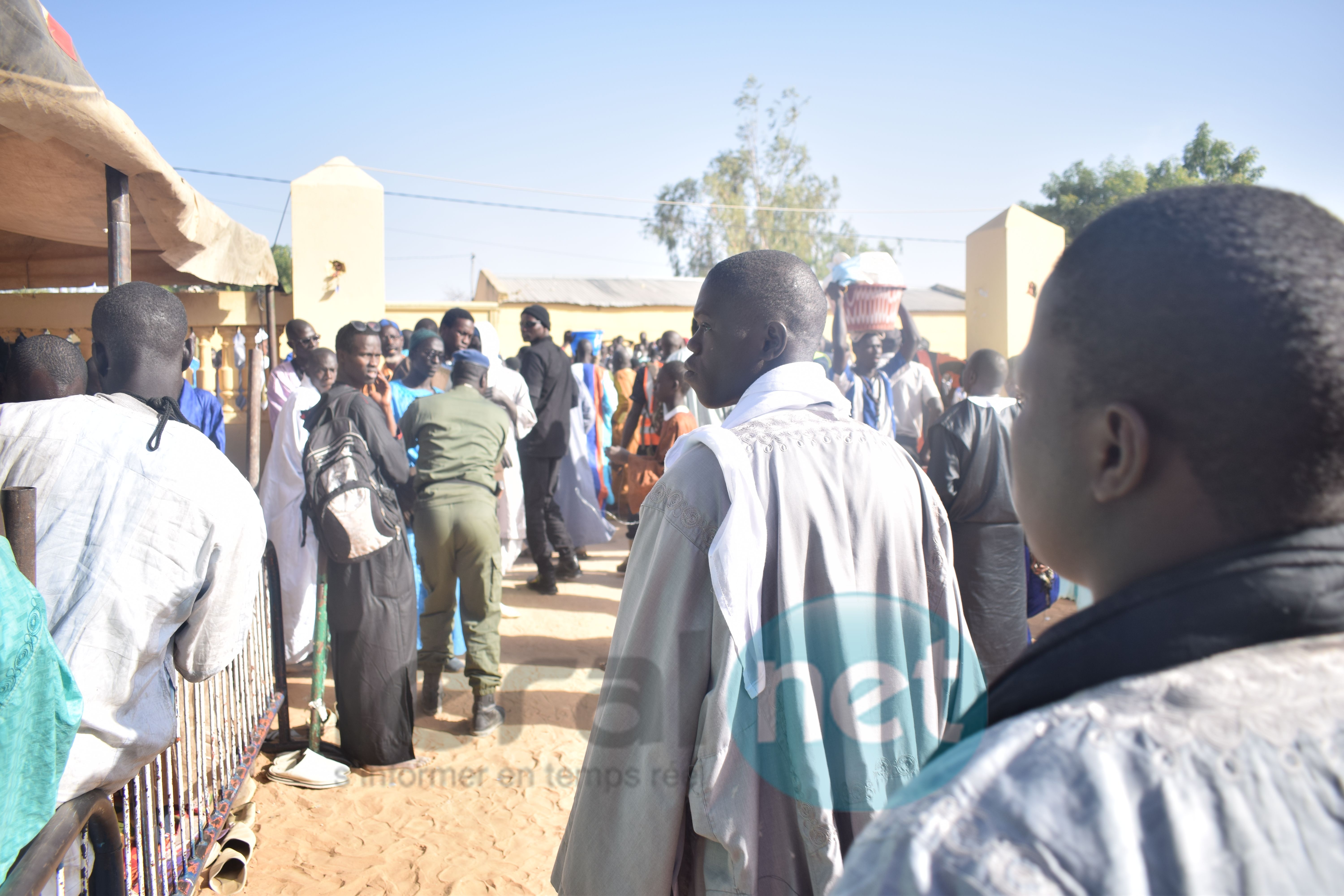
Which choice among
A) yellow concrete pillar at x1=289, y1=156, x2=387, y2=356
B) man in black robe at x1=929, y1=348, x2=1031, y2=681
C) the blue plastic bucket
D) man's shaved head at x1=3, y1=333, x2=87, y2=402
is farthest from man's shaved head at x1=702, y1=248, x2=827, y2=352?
the blue plastic bucket

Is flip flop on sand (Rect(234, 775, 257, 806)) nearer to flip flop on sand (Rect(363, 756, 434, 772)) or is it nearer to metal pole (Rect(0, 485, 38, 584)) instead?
flip flop on sand (Rect(363, 756, 434, 772))

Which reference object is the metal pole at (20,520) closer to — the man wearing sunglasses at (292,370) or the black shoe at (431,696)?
the black shoe at (431,696)

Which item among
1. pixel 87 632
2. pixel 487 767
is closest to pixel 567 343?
pixel 487 767

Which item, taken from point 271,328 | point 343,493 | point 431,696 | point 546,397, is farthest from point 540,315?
point 343,493

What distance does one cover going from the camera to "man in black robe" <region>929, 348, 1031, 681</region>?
4.11 metres

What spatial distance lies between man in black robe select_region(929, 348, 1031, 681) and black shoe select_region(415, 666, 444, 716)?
3.03 metres

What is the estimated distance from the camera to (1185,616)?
0.65 m

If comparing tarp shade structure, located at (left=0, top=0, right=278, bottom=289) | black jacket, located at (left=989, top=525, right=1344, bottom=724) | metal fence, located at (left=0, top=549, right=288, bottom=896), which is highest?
tarp shade structure, located at (left=0, top=0, right=278, bottom=289)

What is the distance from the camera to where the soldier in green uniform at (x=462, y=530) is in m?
4.63

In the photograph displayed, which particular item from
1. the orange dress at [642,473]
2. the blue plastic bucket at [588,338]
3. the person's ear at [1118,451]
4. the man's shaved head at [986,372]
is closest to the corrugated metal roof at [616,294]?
the blue plastic bucket at [588,338]

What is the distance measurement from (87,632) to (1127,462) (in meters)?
2.16

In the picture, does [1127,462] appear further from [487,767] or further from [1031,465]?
[487,767]

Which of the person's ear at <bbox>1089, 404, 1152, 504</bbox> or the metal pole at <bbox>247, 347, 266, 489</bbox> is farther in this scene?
the metal pole at <bbox>247, 347, 266, 489</bbox>

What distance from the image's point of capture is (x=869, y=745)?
163 cm
